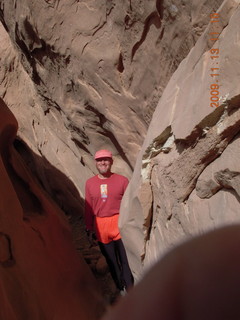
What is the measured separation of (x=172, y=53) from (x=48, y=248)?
1.68 metres

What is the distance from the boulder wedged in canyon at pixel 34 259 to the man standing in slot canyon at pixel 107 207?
0.37m

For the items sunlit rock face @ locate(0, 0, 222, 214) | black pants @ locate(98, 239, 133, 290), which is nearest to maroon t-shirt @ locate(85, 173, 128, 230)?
black pants @ locate(98, 239, 133, 290)

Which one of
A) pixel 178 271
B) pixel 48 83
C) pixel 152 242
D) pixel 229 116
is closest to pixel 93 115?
pixel 48 83

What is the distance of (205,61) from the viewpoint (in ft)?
3.89

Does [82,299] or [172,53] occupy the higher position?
[172,53]

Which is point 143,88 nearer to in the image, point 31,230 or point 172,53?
point 172,53

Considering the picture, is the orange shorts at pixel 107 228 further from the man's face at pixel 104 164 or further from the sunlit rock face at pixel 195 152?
the sunlit rock face at pixel 195 152

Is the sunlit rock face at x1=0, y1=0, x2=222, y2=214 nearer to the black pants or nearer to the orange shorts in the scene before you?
the orange shorts

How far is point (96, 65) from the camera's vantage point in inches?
84.7

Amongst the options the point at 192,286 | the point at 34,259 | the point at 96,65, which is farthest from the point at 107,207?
the point at 192,286

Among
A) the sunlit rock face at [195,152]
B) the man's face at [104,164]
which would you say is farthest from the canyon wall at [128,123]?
the man's face at [104,164]

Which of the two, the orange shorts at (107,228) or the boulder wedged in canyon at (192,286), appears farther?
the orange shorts at (107,228)

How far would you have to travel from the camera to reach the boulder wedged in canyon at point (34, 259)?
188 cm

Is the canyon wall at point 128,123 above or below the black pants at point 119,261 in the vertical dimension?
above
